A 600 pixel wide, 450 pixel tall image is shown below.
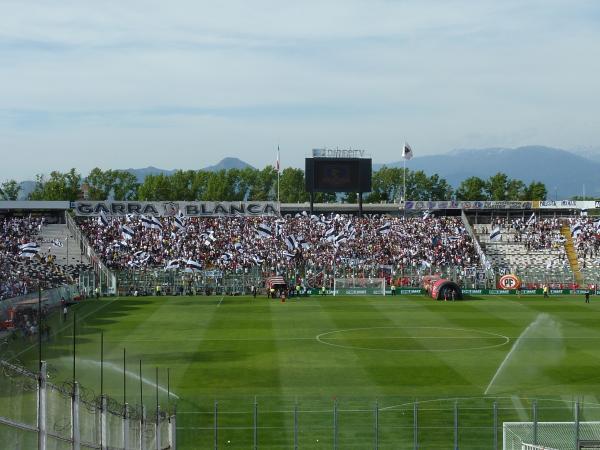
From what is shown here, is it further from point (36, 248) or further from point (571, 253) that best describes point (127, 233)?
point (571, 253)

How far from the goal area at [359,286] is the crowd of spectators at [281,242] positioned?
3303 millimetres

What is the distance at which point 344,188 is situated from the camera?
10381 cm

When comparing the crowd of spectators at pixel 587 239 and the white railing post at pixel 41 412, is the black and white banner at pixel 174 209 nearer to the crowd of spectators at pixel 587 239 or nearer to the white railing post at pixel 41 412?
the crowd of spectators at pixel 587 239

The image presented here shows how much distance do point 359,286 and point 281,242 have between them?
1570 cm

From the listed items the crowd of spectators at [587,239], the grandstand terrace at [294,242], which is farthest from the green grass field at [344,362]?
the crowd of spectators at [587,239]

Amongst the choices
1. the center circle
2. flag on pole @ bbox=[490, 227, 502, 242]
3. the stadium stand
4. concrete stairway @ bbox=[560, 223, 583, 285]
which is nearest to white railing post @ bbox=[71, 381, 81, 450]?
the center circle

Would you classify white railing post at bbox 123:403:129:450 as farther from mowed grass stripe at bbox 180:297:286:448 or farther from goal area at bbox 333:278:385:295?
goal area at bbox 333:278:385:295

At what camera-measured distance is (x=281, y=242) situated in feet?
327

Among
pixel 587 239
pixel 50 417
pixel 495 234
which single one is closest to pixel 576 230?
pixel 587 239

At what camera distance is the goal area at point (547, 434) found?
25844 mm

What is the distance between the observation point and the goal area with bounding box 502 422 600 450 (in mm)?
25844

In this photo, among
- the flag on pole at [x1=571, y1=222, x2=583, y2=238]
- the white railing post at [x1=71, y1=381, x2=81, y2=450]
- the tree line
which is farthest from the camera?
the tree line

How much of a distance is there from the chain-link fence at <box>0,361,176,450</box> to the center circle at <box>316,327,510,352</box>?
110 ft

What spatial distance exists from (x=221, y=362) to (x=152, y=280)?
41.2m
